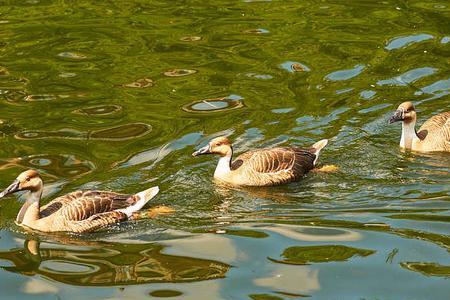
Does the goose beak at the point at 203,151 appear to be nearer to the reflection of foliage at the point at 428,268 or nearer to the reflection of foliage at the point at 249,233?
the reflection of foliage at the point at 249,233

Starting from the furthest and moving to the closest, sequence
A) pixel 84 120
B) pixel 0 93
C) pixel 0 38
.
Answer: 1. pixel 0 38
2. pixel 0 93
3. pixel 84 120

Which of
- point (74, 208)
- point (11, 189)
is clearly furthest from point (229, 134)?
point (11, 189)

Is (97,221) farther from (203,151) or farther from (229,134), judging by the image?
(229,134)

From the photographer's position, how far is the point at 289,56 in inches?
744

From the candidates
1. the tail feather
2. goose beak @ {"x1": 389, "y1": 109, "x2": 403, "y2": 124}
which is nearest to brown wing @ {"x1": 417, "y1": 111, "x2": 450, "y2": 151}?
goose beak @ {"x1": 389, "y1": 109, "x2": 403, "y2": 124}

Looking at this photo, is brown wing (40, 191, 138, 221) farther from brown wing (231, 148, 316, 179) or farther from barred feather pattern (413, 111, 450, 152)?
barred feather pattern (413, 111, 450, 152)

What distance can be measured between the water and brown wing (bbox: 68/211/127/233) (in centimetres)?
14

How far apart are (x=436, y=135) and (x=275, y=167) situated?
103 inches

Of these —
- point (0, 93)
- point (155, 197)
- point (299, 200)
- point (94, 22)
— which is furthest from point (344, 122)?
point (94, 22)

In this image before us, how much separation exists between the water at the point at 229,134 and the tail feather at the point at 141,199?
0.65 feet

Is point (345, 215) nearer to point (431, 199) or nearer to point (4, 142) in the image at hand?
point (431, 199)

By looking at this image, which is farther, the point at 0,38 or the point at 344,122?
the point at 0,38

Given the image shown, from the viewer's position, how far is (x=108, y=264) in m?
11.2

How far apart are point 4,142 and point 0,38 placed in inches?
216
